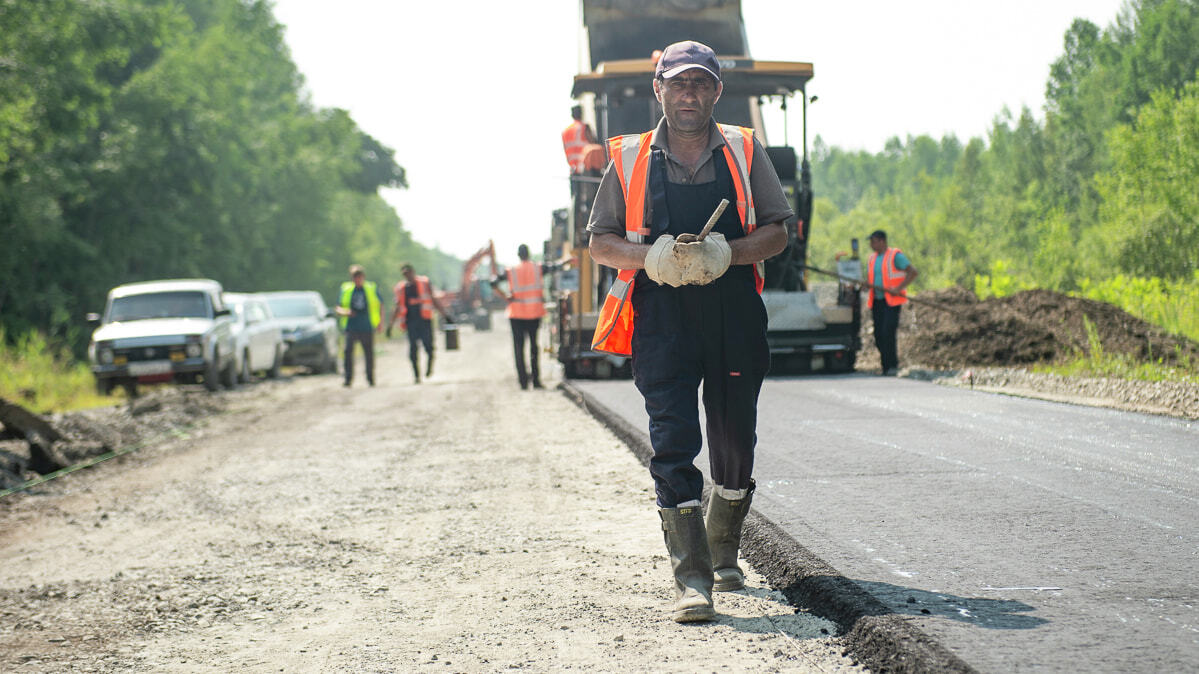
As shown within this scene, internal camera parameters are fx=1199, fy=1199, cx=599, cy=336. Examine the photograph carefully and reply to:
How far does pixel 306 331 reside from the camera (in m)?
24.8

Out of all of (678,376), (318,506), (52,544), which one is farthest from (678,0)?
(678,376)

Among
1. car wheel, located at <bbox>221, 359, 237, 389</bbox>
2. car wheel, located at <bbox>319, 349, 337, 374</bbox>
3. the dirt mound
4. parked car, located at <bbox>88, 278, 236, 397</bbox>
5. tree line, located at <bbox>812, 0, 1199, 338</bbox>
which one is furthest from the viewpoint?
tree line, located at <bbox>812, 0, 1199, 338</bbox>

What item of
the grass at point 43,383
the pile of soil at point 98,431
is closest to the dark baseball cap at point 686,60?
the pile of soil at point 98,431

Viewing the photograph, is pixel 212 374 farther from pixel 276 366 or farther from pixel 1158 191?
pixel 1158 191

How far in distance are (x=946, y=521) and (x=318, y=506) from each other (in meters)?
3.75

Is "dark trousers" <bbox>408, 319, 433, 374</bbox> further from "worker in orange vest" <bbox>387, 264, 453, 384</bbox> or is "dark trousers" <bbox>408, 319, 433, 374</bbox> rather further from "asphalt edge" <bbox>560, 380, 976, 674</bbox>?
"asphalt edge" <bbox>560, 380, 976, 674</bbox>

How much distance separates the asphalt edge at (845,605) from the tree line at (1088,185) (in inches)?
956

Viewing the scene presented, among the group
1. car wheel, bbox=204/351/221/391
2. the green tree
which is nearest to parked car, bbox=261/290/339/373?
car wheel, bbox=204/351/221/391

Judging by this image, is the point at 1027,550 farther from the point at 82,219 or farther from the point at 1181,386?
the point at 82,219

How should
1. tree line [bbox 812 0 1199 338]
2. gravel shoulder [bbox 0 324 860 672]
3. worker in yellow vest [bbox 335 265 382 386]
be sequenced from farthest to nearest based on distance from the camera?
tree line [bbox 812 0 1199 338]
worker in yellow vest [bbox 335 265 382 386]
gravel shoulder [bbox 0 324 860 672]

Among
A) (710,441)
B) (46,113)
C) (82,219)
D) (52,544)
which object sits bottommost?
(52,544)

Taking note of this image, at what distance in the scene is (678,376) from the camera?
13.9ft

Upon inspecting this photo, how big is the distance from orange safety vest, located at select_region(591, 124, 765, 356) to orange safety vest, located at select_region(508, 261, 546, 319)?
1152 cm

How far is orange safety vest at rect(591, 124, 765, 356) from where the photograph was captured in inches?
171
